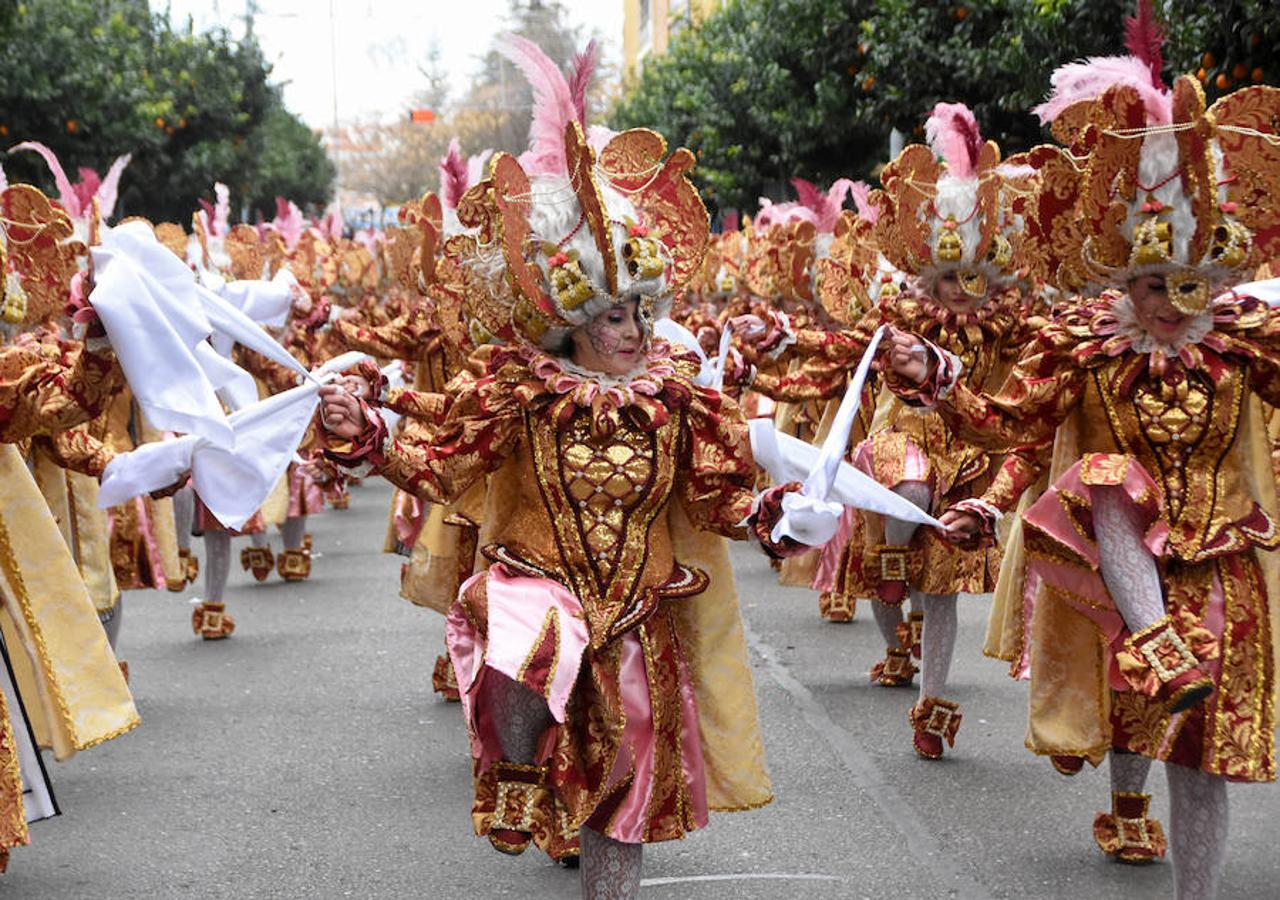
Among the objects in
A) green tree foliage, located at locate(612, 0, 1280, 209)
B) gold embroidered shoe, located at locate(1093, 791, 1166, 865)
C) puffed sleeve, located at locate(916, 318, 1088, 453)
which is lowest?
gold embroidered shoe, located at locate(1093, 791, 1166, 865)

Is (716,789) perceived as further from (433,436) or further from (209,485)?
(209,485)

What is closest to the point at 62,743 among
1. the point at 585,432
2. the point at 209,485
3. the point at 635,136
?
the point at 209,485

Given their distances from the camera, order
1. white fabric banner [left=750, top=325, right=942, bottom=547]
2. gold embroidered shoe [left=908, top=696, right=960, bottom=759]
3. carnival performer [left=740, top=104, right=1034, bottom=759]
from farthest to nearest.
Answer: carnival performer [left=740, top=104, right=1034, bottom=759] → gold embroidered shoe [left=908, top=696, right=960, bottom=759] → white fabric banner [left=750, top=325, right=942, bottom=547]

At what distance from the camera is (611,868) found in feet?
14.8

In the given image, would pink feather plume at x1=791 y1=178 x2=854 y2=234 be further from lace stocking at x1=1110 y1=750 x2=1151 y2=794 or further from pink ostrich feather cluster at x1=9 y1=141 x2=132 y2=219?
lace stocking at x1=1110 y1=750 x2=1151 y2=794

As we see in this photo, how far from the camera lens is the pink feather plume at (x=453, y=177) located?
8.33 meters

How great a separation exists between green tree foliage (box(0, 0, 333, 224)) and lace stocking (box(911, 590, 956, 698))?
1461 centimetres

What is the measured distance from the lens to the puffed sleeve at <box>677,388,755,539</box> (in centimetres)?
462

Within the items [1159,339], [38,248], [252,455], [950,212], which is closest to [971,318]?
[950,212]

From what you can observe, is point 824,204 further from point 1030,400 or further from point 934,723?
point 1030,400

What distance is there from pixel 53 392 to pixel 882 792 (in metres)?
3.13

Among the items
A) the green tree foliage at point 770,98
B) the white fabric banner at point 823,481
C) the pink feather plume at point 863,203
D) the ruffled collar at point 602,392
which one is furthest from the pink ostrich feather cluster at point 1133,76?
the green tree foliage at point 770,98

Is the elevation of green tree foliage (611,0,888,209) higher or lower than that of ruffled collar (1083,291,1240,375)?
higher

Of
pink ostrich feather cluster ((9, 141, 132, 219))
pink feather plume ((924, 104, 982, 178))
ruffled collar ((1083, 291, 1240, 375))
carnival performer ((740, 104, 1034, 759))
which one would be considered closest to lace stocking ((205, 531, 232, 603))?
pink ostrich feather cluster ((9, 141, 132, 219))
